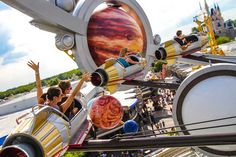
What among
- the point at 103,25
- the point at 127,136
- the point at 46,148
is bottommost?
the point at 127,136

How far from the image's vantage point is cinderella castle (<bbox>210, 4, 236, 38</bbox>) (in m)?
90.1

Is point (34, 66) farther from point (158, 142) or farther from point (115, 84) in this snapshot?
point (158, 142)

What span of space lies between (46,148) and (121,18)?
189 inches

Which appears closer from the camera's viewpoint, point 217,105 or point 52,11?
point 217,105

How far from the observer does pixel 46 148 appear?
3184mm

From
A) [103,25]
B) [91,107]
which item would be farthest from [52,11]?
[91,107]

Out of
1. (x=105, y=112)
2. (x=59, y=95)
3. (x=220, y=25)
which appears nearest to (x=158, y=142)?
(x=105, y=112)

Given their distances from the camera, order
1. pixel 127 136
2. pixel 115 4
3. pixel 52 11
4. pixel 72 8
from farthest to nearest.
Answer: pixel 115 4 → pixel 72 8 → pixel 52 11 → pixel 127 136

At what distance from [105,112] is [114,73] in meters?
0.77

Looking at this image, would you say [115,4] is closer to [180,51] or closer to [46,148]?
[180,51]

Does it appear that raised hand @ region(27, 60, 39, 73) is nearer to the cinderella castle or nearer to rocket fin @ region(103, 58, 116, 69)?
rocket fin @ region(103, 58, 116, 69)

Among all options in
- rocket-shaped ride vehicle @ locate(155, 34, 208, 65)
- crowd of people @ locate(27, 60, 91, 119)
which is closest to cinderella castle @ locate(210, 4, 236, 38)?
rocket-shaped ride vehicle @ locate(155, 34, 208, 65)

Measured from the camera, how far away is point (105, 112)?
4.83 metres

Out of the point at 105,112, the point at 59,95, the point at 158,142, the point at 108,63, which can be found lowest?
the point at 158,142
